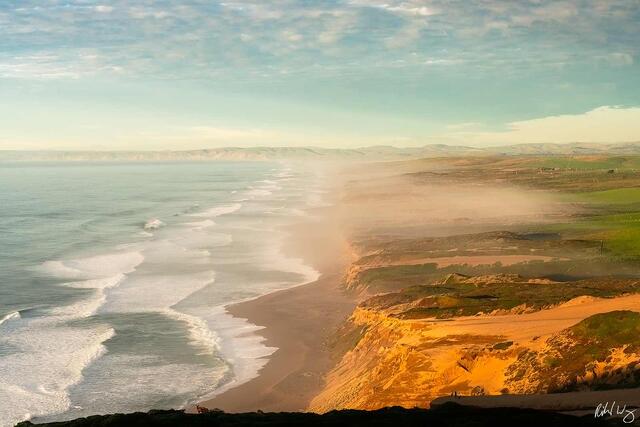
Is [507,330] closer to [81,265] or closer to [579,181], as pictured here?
[81,265]

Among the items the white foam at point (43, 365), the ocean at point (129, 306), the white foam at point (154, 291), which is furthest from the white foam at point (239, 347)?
the white foam at point (43, 365)

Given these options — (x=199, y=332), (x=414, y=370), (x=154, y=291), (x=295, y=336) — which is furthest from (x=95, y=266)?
(x=414, y=370)

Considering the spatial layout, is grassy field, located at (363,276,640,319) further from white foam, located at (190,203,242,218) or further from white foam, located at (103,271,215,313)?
white foam, located at (190,203,242,218)

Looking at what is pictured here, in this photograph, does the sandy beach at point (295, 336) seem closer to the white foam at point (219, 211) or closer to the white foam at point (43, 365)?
the white foam at point (43, 365)

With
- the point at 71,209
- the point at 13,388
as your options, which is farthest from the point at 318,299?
the point at 71,209

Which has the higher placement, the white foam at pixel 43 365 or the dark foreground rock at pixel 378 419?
the dark foreground rock at pixel 378 419

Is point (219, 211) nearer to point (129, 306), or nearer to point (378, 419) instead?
point (129, 306)
